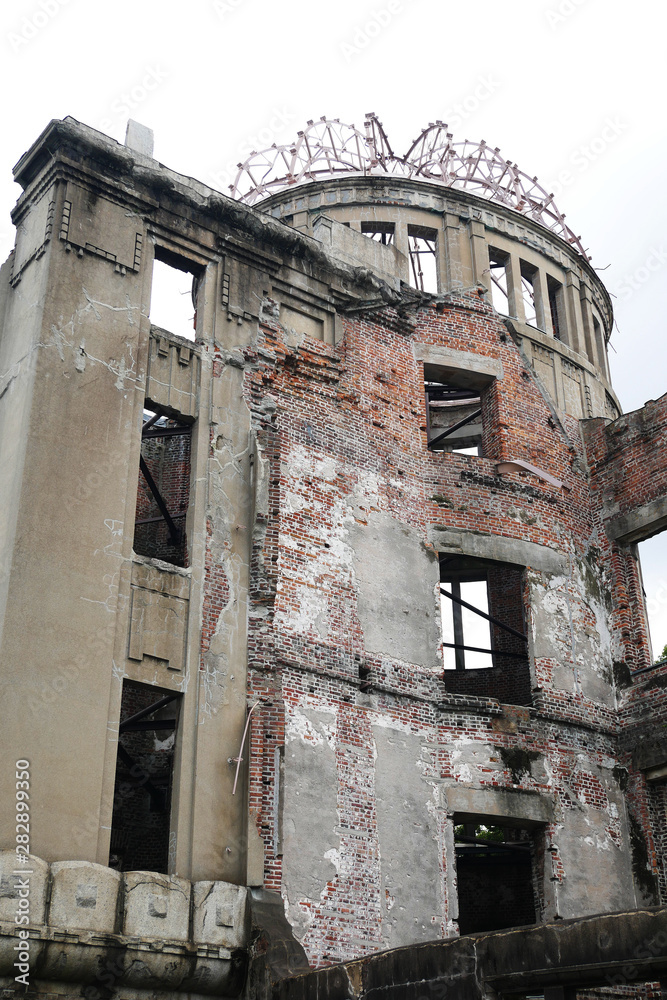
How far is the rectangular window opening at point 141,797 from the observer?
16.3m

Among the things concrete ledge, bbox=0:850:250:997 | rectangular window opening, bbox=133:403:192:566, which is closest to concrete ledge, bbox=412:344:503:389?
rectangular window opening, bbox=133:403:192:566

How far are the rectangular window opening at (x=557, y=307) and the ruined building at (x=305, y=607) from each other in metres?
0.11

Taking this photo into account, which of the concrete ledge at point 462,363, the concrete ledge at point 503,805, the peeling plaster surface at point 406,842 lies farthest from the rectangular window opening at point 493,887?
the concrete ledge at point 462,363

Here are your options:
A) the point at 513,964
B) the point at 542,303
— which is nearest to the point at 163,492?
the point at 542,303

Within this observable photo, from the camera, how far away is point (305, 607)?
13680 millimetres

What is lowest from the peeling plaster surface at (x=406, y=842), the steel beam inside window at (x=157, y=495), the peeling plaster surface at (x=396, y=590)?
the peeling plaster surface at (x=406, y=842)

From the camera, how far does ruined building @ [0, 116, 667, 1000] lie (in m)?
10.8

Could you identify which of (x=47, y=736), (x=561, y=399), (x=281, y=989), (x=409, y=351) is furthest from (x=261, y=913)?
(x=561, y=399)

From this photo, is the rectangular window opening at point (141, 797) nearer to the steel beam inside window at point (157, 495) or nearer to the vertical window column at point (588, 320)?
the steel beam inside window at point (157, 495)

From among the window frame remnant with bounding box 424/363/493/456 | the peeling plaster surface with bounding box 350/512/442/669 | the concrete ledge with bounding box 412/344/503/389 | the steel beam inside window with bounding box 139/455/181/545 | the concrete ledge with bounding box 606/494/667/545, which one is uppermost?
the window frame remnant with bounding box 424/363/493/456

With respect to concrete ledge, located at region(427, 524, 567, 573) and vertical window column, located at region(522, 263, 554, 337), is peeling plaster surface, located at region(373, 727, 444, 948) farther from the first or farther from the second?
vertical window column, located at region(522, 263, 554, 337)

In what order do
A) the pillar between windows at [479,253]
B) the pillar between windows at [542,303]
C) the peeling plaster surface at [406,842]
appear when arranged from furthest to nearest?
the pillar between windows at [542,303] → the pillar between windows at [479,253] → the peeling plaster surface at [406,842]

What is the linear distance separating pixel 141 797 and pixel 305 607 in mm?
5189

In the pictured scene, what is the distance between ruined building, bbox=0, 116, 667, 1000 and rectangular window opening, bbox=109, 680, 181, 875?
0.05 m
